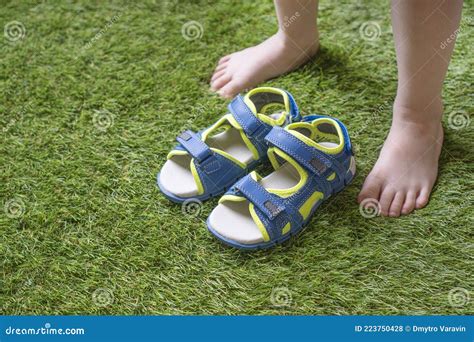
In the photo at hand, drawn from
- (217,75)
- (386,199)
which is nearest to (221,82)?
(217,75)

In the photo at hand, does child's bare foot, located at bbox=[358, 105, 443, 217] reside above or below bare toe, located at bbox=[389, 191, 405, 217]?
above

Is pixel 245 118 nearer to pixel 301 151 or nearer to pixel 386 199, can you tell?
pixel 301 151

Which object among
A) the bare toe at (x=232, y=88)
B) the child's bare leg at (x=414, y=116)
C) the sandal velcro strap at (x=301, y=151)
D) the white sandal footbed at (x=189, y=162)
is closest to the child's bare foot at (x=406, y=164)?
the child's bare leg at (x=414, y=116)

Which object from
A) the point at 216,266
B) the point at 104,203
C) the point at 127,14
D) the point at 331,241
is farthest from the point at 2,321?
the point at 127,14

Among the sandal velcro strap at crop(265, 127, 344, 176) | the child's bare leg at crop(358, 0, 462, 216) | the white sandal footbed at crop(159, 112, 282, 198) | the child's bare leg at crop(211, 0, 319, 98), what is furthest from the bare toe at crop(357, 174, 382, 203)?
the child's bare leg at crop(211, 0, 319, 98)

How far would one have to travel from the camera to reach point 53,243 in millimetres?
1251

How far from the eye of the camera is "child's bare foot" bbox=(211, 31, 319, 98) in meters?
1.52

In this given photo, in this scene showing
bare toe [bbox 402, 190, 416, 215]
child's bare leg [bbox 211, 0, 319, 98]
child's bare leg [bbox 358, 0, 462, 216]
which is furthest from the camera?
child's bare leg [bbox 211, 0, 319, 98]

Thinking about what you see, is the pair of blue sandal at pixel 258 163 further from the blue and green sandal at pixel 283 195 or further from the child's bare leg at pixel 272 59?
the child's bare leg at pixel 272 59

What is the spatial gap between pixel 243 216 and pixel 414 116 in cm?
41

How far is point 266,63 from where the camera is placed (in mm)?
1523

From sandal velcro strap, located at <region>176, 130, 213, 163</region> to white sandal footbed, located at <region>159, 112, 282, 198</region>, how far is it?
5cm

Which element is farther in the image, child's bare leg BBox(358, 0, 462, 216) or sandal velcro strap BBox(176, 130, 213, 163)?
sandal velcro strap BBox(176, 130, 213, 163)

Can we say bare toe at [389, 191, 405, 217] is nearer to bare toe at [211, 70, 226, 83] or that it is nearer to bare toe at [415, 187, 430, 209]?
bare toe at [415, 187, 430, 209]
